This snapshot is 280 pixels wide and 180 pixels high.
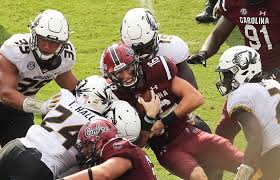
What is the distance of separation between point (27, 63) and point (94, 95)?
1137 mm

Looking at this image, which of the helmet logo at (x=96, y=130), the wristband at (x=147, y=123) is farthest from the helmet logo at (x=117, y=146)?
the wristband at (x=147, y=123)

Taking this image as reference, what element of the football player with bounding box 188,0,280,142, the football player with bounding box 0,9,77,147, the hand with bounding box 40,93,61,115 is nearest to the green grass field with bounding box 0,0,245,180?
the football player with bounding box 188,0,280,142

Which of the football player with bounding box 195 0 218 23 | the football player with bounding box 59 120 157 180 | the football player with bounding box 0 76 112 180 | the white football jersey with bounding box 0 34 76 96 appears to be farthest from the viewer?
the football player with bounding box 195 0 218 23

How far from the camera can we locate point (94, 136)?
503 cm

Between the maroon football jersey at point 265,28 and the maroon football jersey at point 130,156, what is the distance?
211 cm

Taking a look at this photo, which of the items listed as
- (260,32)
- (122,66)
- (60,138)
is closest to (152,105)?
(122,66)

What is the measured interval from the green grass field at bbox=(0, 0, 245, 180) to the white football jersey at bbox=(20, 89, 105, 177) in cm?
350

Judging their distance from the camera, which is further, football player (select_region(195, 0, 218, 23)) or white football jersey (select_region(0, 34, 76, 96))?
football player (select_region(195, 0, 218, 23))

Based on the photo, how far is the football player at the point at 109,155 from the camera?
4871 millimetres

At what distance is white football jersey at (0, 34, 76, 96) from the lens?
6.27 m

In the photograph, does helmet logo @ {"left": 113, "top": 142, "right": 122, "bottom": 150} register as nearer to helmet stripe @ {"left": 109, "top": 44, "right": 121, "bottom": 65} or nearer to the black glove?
helmet stripe @ {"left": 109, "top": 44, "right": 121, "bottom": 65}

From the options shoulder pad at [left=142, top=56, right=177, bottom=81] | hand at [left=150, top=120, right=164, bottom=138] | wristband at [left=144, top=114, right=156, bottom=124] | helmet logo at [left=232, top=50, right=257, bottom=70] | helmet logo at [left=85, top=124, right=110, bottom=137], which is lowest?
hand at [left=150, top=120, right=164, bottom=138]

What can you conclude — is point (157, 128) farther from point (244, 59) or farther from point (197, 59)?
point (197, 59)

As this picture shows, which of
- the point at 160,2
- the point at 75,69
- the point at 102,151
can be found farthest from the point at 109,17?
the point at 102,151
